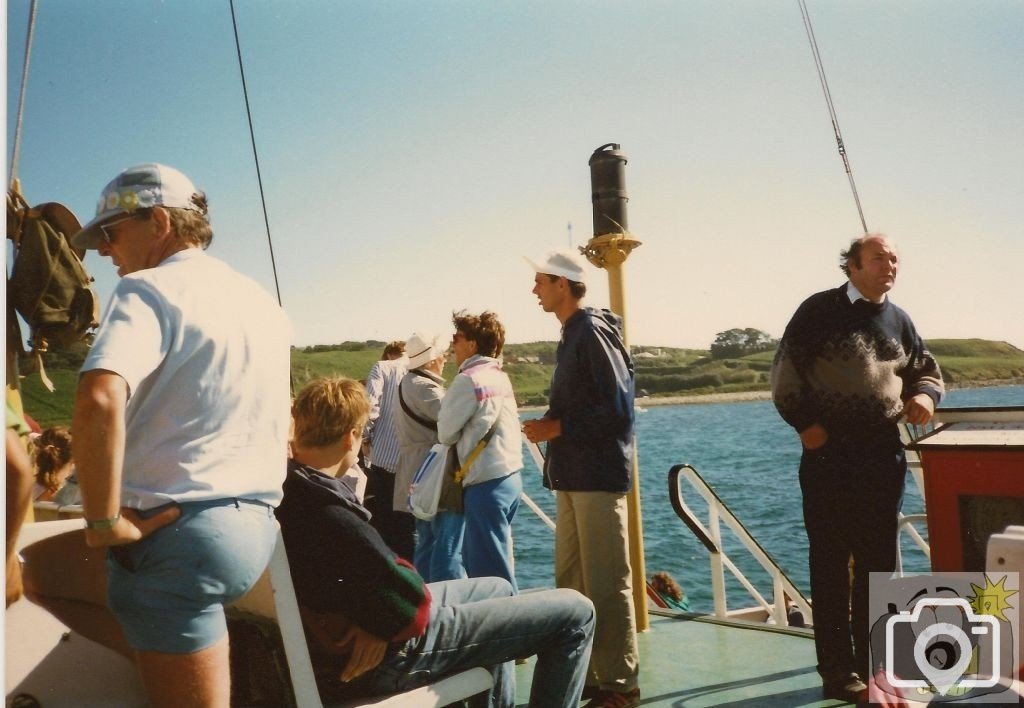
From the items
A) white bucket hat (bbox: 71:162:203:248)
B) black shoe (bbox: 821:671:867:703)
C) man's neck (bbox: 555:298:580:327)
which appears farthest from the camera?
man's neck (bbox: 555:298:580:327)

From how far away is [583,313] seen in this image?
293cm

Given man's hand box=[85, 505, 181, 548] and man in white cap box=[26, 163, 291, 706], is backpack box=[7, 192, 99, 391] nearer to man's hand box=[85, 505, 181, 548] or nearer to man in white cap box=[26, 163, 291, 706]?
man in white cap box=[26, 163, 291, 706]

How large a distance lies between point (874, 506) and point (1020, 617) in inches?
67.2

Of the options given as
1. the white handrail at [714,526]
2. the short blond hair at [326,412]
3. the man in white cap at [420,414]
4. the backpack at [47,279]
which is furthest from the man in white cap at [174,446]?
the white handrail at [714,526]

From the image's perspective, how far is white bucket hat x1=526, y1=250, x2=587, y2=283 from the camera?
2.98 m

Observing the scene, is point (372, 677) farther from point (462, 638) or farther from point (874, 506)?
point (874, 506)

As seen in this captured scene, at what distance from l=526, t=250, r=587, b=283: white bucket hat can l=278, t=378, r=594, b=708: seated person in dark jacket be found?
1.26 metres

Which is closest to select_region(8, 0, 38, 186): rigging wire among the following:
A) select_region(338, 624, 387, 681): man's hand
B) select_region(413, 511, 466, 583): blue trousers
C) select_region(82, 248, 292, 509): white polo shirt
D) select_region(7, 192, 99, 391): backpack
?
select_region(7, 192, 99, 391): backpack

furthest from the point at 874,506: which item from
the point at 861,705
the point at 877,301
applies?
the point at 861,705

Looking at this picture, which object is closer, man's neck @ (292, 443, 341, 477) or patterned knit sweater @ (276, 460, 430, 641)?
patterned knit sweater @ (276, 460, 430, 641)

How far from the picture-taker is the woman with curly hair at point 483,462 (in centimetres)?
319

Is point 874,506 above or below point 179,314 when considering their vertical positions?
below

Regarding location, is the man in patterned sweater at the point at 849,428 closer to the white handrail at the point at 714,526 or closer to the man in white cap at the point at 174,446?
the white handrail at the point at 714,526

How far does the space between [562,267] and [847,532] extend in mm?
1400
